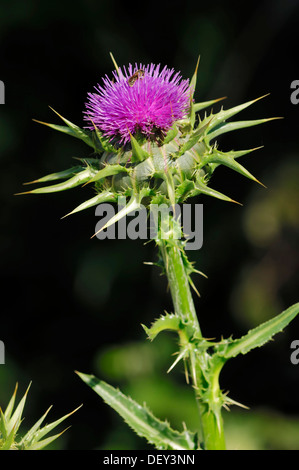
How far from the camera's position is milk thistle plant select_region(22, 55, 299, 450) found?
78.6 inches

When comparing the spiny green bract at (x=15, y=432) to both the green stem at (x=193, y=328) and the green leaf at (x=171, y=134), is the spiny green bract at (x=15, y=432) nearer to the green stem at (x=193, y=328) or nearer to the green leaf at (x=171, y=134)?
the green stem at (x=193, y=328)

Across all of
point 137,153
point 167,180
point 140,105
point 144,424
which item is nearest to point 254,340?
point 144,424

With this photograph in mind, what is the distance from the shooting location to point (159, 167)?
2041 mm

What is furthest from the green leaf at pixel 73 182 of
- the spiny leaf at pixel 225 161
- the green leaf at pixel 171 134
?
the spiny leaf at pixel 225 161

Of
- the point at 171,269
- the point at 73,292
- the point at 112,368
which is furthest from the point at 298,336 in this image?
the point at 171,269

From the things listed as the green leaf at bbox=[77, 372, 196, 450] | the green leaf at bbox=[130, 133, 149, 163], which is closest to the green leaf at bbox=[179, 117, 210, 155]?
the green leaf at bbox=[130, 133, 149, 163]

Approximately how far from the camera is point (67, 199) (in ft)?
14.8

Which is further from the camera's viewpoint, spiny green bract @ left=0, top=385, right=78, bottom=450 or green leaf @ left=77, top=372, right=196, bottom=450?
green leaf @ left=77, top=372, right=196, bottom=450

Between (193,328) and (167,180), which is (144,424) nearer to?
(193,328)

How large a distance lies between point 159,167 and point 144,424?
0.87 m

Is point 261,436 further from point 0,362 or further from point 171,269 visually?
point 171,269

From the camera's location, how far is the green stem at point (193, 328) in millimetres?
1984

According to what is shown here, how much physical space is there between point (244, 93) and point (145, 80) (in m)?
2.33

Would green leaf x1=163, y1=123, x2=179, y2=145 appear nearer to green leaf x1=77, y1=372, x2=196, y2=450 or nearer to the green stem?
the green stem
